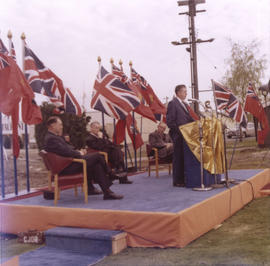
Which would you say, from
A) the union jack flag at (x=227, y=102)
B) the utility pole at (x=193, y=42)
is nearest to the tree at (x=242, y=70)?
the utility pole at (x=193, y=42)

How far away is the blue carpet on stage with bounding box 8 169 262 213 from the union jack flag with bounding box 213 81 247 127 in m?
1.09

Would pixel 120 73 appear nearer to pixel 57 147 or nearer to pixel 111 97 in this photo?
pixel 111 97

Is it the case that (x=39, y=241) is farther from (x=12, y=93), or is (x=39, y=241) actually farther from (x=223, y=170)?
(x=223, y=170)

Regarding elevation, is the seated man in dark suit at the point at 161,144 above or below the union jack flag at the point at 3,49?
below

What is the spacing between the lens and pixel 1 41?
5988 millimetres

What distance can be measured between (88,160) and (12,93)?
153 cm

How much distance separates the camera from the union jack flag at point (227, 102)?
21.7 ft

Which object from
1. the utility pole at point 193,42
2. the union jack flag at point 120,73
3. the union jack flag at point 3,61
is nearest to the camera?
the union jack flag at point 3,61

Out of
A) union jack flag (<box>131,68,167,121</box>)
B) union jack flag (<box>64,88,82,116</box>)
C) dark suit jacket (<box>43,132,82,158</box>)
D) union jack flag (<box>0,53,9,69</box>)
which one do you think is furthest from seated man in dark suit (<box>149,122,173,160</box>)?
union jack flag (<box>0,53,9,69</box>)

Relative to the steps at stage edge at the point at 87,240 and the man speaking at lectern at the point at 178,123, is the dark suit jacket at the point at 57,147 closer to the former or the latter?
the steps at stage edge at the point at 87,240

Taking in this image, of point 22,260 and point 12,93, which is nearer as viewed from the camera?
point 22,260

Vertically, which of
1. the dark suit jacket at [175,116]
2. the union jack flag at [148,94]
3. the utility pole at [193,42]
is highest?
the utility pole at [193,42]

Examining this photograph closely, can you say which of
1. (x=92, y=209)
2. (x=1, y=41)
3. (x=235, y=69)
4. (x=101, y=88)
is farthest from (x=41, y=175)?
(x=235, y=69)

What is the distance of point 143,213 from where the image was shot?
14.0ft
